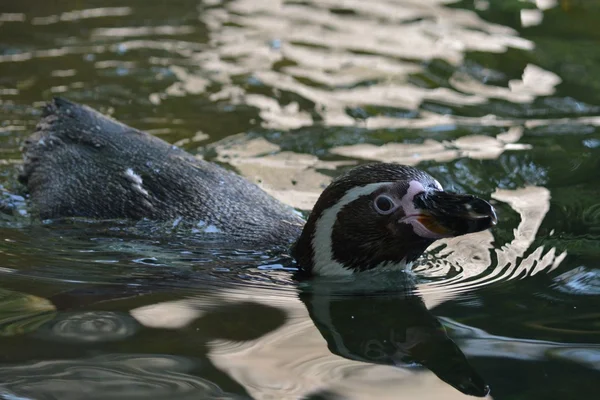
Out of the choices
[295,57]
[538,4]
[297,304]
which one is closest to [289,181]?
[297,304]

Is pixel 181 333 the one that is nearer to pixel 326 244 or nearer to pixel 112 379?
pixel 112 379

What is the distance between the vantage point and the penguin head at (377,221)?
4.32m

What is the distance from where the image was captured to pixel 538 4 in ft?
35.2

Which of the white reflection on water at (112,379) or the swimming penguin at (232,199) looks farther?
the swimming penguin at (232,199)

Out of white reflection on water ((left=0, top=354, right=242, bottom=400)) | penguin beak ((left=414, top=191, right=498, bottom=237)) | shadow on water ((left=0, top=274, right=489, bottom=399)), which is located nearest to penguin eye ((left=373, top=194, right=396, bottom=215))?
penguin beak ((left=414, top=191, right=498, bottom=237))

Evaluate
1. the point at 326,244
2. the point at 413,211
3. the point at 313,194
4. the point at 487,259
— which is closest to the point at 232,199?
the point at 326,244

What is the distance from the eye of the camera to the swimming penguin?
173 inches

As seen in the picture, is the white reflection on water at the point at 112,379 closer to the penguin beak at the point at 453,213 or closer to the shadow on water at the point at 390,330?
the shadow on water at the point at 390,330

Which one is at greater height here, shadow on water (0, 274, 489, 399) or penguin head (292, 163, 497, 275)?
penguin head (292, 163, 497, 275)

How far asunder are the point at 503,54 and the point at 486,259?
15.2 ft

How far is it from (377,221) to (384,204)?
0.29 feet

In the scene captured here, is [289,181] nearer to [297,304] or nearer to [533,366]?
[297,304]

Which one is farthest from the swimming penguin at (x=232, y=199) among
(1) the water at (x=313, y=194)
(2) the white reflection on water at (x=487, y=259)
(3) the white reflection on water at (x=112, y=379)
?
(3) the white reflection on water at (x=112, y=379)

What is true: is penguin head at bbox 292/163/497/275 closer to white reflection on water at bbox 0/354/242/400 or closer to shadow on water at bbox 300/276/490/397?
shadow on water at bbox 300/276/490/397
